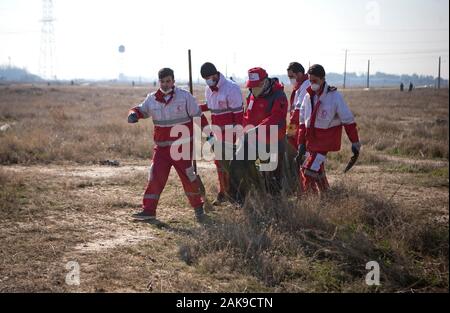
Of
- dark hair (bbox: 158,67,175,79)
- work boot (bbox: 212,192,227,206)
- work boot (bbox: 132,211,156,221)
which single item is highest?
dark hair (bbox: 158,67,175,79)

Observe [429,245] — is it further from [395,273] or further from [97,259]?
[97,259]

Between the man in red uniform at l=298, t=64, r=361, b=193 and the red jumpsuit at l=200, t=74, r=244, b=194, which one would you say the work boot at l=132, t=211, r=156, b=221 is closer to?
the red jumpsuit at l=200, t=74, r=244, b=194

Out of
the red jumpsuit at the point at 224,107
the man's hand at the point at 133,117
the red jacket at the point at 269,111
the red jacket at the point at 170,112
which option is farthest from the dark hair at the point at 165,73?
the red jacket at the point at 269,111

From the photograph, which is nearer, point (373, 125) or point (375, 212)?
point (375, 212)

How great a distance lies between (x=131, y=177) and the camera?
8828 mm

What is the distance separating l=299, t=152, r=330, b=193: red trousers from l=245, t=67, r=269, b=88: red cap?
1.30 metres

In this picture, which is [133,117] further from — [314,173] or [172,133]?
[314,173]

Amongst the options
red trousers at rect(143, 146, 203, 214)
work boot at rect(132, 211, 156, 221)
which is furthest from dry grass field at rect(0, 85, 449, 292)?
red trousers at rect(143, 146, 203, 214)

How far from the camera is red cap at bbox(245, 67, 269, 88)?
6258 mm

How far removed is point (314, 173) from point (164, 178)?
7.16 feet

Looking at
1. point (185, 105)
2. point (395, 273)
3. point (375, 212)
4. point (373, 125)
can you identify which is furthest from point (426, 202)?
point (373, 125)

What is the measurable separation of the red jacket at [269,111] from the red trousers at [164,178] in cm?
124

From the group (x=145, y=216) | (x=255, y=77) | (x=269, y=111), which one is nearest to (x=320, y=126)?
(x=269, y=111)
